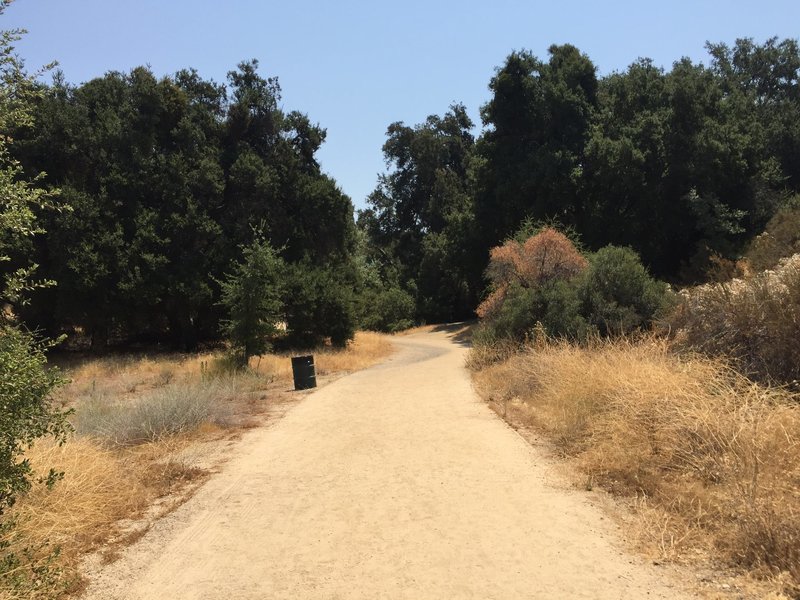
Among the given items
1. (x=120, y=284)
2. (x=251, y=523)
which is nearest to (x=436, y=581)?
(x=251, y=523)

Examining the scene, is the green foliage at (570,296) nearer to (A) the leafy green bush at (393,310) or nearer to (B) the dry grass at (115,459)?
(B) the dry grass at (115,459)

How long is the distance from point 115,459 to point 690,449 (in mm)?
7468

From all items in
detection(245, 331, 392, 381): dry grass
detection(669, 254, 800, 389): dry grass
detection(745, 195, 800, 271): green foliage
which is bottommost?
detection(245, 331, 392, 381): dry grass

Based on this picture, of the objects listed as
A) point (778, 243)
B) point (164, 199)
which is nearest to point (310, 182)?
point (164, 199)

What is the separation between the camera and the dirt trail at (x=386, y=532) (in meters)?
4.38

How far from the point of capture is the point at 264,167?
30.6 m

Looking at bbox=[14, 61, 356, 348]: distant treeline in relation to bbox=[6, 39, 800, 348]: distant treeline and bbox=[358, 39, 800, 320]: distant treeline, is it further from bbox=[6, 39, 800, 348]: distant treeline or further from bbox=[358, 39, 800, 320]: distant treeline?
bbox=[358, 39, 800, 320]: distant treeline

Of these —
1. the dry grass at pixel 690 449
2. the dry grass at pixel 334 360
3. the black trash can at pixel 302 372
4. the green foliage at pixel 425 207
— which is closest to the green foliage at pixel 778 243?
the dry grass at pixel 690 449

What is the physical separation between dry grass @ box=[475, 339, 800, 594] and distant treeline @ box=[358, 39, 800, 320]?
20791mm

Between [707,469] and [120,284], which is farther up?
[120,284]

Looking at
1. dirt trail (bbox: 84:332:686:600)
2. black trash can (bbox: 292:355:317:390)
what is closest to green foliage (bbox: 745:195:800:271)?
black trash can (bbox: 292:355:317:390)

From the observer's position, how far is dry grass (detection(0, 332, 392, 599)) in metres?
5.21

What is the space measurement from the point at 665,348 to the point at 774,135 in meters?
33.8

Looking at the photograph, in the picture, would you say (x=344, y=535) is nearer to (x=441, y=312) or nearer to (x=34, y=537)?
(x=34, y=537)
